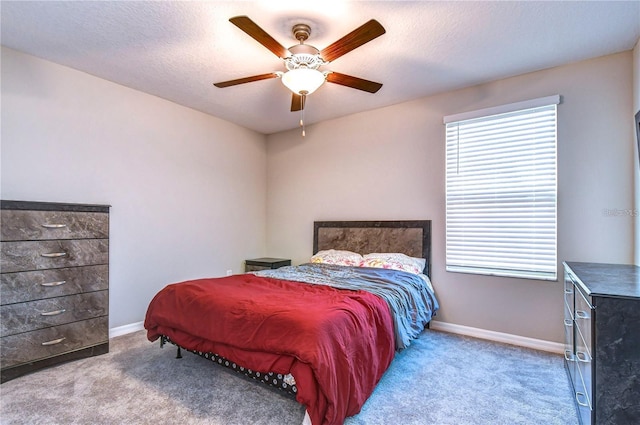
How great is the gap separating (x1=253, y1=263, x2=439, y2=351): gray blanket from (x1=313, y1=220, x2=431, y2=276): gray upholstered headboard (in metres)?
0.42

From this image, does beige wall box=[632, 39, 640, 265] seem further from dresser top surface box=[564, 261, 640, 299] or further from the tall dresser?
the tall dresser

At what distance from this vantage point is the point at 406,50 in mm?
2604

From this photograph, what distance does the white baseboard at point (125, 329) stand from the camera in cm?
320

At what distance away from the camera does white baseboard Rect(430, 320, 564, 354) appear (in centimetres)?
284

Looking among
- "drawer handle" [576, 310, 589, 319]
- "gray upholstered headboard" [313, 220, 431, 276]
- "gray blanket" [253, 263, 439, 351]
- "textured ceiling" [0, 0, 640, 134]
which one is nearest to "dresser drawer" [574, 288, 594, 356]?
"drawer handle" [576, 310, 589, 319]

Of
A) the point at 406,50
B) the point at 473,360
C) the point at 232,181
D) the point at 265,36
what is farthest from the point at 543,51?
the point at 232,181

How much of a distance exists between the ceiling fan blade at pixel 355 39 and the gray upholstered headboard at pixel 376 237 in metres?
2.24

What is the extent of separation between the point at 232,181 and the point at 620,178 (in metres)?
4.41

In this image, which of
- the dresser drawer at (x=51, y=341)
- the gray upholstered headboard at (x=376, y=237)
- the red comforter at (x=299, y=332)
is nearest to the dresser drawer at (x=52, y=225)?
the dresser drawer at (x=51, y=341)

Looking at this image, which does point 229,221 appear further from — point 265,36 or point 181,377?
point 265,36

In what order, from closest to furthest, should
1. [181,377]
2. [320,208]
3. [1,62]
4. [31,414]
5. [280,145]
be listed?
1. [31,414]
2. [181,377]
3. [1,62]
4. [320,208]
5. [280,145]

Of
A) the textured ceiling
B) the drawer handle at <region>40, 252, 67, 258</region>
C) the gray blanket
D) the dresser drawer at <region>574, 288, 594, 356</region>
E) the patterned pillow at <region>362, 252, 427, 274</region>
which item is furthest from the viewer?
the patterned pillow at <region>362, 252, 427, 274</region>

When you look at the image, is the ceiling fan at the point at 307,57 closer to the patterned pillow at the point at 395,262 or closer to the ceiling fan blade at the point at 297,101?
the ceiling fan blade at the point at 297,101

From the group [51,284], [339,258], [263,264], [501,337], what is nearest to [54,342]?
[51,284]
